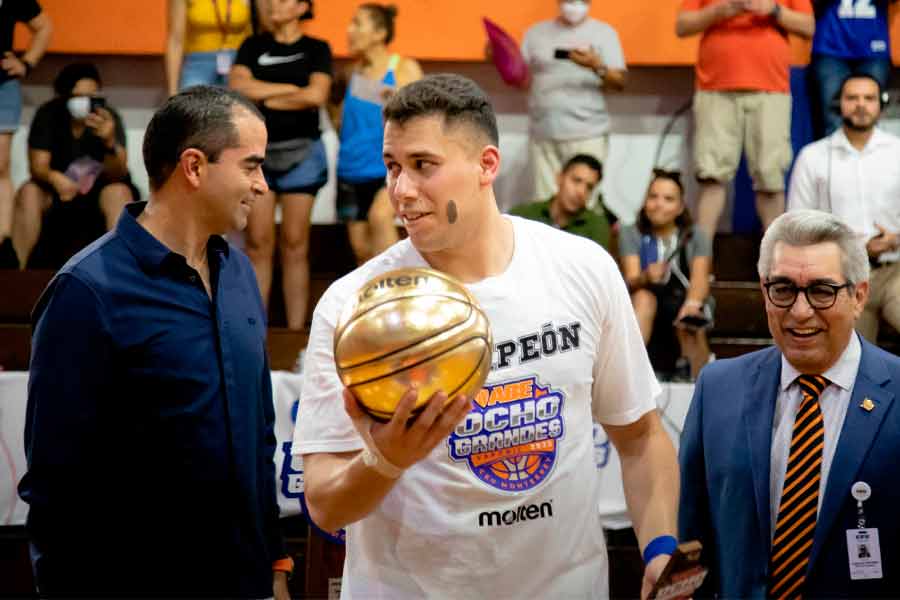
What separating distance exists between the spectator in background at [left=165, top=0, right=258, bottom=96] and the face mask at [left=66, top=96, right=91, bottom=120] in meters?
0.68

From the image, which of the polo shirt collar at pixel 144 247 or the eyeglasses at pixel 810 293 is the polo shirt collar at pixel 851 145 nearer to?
the eyeglasses at pixel 810 293

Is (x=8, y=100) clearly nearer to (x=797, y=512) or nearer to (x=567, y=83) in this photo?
(x=567, y=83)

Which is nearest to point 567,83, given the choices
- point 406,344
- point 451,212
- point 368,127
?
point 368,127

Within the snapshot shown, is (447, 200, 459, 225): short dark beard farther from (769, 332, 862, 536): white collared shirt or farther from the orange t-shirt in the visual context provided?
the orange t-shirt

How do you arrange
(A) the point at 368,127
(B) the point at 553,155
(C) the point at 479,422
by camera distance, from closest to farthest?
1. (C) the point at 479,422
2. (A) the point at 368,127
3. (B) the point at 553,155

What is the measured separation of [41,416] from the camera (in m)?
3.02

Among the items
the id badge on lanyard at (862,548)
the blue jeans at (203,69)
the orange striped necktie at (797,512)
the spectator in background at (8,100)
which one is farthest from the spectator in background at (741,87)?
the id badge on lanyard at (862,548)

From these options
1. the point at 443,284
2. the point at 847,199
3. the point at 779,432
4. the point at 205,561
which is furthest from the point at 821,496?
the point at 847,199

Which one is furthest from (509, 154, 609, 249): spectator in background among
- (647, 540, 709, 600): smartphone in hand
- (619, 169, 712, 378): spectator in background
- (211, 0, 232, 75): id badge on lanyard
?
(647, 540, 709, 600): smartphone in hand

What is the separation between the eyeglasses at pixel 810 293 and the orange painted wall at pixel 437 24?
6.94 metres

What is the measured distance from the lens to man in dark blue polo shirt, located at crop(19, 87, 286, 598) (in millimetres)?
3039

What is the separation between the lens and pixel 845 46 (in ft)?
27.8

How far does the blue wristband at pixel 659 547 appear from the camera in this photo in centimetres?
289

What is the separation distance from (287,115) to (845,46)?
420cm
